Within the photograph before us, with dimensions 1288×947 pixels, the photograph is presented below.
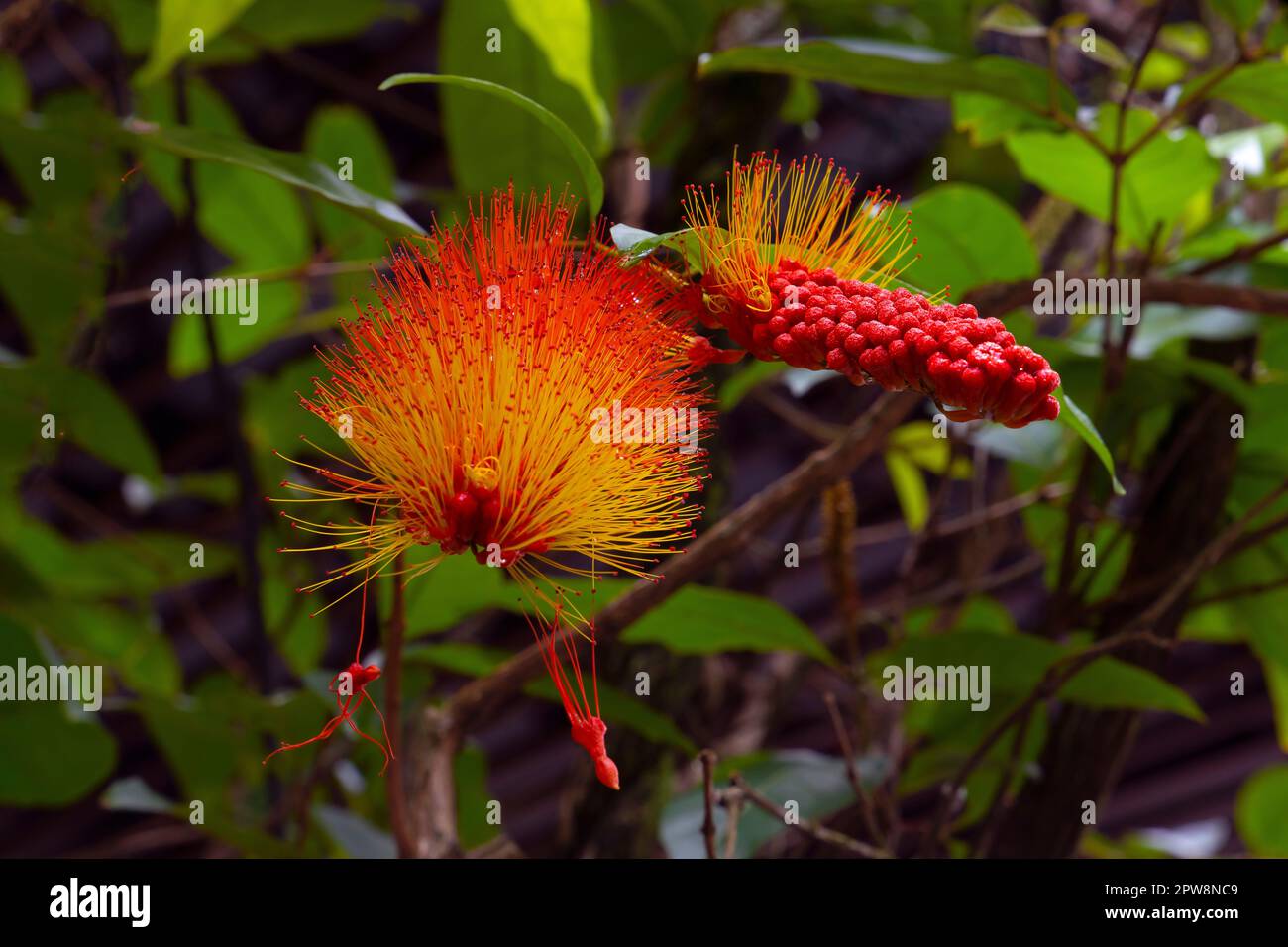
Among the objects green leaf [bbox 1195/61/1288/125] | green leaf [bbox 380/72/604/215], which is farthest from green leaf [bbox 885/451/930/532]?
green leaf [bbox 380/72/604/215]

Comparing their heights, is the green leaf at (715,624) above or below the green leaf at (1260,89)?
below

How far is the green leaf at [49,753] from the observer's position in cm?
79

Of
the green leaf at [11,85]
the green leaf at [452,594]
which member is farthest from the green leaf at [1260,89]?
the green leaf at [11,85]

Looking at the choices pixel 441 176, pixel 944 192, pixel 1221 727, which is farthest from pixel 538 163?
pixel 1221 727

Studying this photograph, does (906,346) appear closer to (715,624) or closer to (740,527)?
(740,527)

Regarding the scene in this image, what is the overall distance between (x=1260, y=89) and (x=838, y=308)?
1.41 feet

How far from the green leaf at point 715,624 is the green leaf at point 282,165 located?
31cm

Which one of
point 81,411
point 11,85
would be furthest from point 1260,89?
point 11,85

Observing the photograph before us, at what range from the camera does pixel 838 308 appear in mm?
412

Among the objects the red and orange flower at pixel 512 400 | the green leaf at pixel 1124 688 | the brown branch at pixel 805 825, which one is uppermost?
the red and orange flower at pixel 512 400

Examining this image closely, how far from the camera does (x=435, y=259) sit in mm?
431

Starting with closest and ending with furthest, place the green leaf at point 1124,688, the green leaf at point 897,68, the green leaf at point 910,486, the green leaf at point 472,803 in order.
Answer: the green leaf at point 897,68 < the green leaf at point 1124,688 < the green leaf at point 472,803 < the green leaf at point 910,486

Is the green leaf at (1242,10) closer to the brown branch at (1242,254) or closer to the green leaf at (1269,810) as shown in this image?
the brown branch at (1242,254)

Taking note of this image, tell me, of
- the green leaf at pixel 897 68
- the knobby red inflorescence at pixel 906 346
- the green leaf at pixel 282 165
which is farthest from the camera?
the green leaf at pixel 897 68
